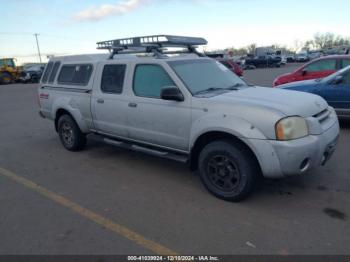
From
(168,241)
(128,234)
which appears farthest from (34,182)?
(168,241)

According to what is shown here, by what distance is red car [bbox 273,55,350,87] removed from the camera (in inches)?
363

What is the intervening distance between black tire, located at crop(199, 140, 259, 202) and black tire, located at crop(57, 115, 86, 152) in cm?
303

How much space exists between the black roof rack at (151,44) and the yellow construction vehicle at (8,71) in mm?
30237

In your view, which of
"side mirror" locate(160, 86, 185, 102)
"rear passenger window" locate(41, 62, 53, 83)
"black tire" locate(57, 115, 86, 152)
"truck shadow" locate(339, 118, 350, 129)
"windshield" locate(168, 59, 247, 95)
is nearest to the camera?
"side mirror" locate(160, 86, 185, 102)

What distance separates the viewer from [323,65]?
962cm

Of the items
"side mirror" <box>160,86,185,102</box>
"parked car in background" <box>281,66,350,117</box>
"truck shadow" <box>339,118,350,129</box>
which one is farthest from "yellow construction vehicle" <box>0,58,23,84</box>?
"side mirror" <box>160,86,185,102</box>

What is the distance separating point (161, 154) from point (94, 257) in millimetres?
1913

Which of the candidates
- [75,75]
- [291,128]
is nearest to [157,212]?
[291,128]

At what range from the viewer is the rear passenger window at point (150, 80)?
14.9ft

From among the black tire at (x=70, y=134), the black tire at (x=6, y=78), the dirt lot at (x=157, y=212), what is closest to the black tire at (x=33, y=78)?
the black tire at (x=6, y=78)

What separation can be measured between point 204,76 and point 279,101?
1221 mm

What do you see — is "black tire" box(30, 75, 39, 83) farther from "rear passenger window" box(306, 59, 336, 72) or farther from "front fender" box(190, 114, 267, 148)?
"front fender" box(190, 114, 267, 148)

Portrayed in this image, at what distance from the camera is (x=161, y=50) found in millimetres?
5172

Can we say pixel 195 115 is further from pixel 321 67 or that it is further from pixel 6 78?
pixel 6 78
